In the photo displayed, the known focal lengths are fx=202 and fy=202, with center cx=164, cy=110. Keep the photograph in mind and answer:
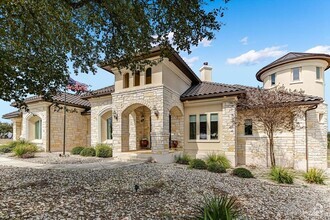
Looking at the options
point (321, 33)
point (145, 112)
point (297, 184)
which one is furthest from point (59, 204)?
point (321, 33)

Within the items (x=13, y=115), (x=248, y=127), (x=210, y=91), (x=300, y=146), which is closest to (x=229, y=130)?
(x=248, y=127)

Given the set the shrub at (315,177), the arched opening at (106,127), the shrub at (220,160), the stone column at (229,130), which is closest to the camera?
the shrub at (315,177)

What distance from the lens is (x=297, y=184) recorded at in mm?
8367

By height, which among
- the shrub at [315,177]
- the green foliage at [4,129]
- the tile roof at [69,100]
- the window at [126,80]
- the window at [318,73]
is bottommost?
the shrub at [315,177]

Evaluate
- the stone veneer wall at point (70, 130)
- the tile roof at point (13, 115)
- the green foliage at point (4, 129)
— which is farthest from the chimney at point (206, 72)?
the green foliage at point (4, 129)

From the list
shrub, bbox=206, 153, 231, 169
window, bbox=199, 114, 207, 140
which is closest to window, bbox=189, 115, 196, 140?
window, bbox=199, 114, 207, 140

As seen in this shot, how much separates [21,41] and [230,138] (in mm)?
11643

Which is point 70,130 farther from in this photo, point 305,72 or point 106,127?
point 305,72

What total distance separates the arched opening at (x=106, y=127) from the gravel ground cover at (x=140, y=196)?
845 cm

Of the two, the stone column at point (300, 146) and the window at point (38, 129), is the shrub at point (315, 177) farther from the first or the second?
the window at point (38, 129)

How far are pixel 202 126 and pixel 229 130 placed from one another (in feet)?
6.55

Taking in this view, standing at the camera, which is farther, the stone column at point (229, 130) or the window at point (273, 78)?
the window at point (273, 78)

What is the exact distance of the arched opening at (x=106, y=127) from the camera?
16.5 meters

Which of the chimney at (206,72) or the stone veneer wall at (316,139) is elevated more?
the chimney at (206,72)
